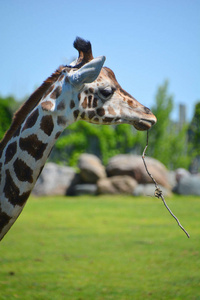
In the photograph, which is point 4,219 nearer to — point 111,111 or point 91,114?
point 91,114

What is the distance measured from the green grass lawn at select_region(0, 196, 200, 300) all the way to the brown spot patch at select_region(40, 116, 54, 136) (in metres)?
2.35

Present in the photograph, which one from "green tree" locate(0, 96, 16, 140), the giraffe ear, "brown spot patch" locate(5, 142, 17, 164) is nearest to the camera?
the giraffe ear

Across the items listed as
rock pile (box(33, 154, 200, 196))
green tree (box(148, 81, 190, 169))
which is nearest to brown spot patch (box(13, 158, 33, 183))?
rock pile (box(33, 154, 200, 196))

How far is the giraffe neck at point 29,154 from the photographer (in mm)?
2311

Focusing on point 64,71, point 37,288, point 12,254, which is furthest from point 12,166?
point 12,254

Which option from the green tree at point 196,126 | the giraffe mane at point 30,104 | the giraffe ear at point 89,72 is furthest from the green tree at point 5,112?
the giraffe ear at point 89,72

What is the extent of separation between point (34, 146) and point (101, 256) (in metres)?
3.73

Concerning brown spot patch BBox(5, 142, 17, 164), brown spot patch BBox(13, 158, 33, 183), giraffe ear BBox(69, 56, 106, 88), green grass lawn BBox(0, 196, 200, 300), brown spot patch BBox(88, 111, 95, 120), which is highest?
giraffe ear BBox(69, 56, 106, 88)

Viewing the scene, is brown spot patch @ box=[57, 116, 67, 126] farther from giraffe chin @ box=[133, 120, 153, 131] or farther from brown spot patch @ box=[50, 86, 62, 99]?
giraffe chin @ box=[133, 120, 153, 131]

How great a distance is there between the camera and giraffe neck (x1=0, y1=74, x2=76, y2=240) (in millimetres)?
2311

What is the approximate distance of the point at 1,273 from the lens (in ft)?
16.0

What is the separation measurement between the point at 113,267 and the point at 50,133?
128 inches

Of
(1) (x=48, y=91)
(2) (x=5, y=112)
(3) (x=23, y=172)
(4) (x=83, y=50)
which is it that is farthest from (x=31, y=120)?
(2) (x=5, y=112)

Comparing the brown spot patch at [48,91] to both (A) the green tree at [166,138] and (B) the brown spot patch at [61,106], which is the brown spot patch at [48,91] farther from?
(A) the green tree at [166,138]
